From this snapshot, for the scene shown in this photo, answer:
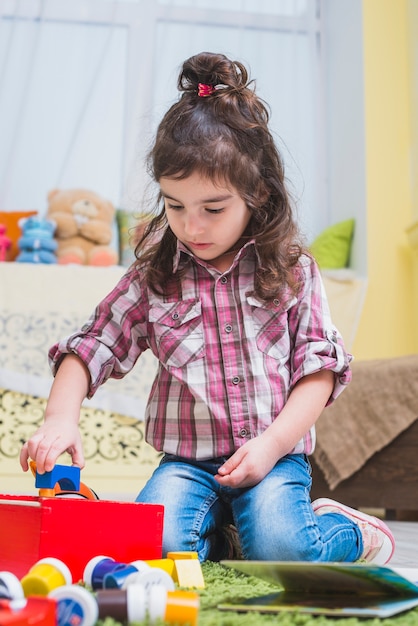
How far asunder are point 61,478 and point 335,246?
190 cm

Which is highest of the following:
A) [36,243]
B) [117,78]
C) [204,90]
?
[117,78]

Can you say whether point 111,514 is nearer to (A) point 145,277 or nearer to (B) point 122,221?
(A) point 145,277

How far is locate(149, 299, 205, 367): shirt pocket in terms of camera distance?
0.98 meters

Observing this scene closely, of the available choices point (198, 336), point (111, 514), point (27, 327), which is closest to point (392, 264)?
point (27, 327)

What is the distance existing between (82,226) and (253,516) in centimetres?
167

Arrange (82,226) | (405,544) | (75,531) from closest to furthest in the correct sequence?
(75,531)
(405,544)
(82,226)

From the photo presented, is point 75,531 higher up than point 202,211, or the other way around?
point 202,211

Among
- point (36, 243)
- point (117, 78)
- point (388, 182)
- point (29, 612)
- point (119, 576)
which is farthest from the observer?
point (117, 78)

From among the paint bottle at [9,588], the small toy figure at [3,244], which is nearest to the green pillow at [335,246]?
the small toy figure at [3,244]

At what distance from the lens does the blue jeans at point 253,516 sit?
2.83 ft

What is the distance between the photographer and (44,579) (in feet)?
1.83

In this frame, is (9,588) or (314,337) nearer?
(9,588)

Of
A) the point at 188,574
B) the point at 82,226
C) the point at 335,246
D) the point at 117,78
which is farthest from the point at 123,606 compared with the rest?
the point at 117,78

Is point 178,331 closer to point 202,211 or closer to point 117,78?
point 202,211
